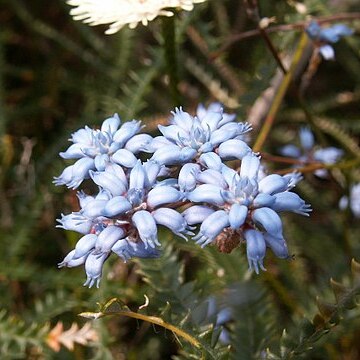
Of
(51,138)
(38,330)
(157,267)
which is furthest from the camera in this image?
(51,138)

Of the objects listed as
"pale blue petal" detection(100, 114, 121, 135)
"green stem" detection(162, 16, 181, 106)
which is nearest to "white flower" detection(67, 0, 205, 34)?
"green stem" detection(162, 16, 181, 106)

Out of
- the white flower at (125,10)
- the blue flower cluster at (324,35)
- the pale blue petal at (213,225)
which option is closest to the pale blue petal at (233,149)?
the pale blue petal at (213,225)

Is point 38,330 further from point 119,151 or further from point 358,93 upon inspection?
point 358,93

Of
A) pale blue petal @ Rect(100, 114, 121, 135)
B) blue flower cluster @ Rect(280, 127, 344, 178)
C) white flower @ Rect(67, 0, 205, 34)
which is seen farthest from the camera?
blue flower cluster @ Rect(280, 127, 344, 178)

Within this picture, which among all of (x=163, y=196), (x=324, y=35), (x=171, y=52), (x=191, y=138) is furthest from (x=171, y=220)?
(x=324, y=35)

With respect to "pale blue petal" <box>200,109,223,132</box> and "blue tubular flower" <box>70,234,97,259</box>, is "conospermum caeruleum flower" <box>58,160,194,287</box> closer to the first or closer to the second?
"blue tubular flower" <box>70,234,97,259</box>

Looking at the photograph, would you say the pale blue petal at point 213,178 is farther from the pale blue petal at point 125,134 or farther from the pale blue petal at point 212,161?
the pale blue petal at point 125,134

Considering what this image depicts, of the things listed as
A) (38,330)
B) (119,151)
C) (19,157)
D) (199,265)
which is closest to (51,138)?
(19,157)
